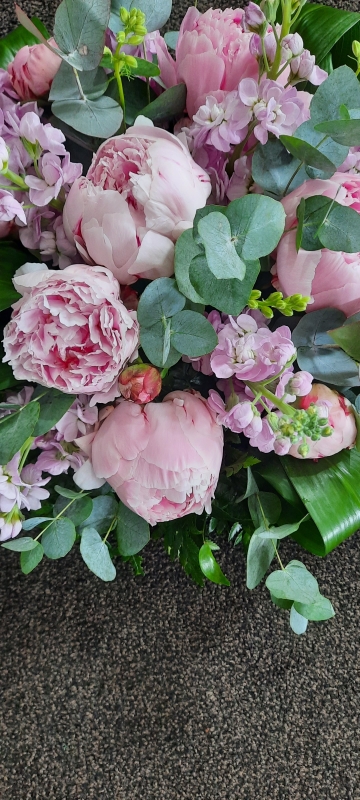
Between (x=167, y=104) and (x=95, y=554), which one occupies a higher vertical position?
(x=167, y=104)

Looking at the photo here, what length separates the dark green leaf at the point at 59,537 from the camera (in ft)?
1.45

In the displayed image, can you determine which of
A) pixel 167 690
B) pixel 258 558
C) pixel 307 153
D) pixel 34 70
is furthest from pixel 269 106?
pixel 167 690

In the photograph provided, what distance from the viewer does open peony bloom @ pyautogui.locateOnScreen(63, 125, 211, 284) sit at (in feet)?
1.03

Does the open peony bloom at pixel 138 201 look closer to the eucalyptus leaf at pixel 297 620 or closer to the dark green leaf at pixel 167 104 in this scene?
the dark green leaf at pixel 167 104

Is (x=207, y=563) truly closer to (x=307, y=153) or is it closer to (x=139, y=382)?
(x=139, y=382)

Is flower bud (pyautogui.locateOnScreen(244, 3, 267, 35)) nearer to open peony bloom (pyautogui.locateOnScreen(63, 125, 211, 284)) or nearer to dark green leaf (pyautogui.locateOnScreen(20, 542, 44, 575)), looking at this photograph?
open peony bloom (pyautogui.locateOnScreen(63, 125, 211, 284))

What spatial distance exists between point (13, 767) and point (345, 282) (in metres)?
0.56

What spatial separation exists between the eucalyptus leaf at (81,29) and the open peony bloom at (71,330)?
10 cm

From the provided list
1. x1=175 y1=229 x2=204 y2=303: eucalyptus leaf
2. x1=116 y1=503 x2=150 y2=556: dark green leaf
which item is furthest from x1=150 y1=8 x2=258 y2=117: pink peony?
x1=116 y1=503 x2=150 y2=556: dark green leaf

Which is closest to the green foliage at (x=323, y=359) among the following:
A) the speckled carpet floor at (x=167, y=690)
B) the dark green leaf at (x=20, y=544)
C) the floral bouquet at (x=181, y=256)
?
the floral bouquet at (x=181, y=256)

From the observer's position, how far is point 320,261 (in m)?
0.34

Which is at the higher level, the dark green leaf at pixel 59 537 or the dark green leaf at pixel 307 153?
the dark green leaf at pixel 307 153


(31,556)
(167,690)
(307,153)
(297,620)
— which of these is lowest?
(167,690)

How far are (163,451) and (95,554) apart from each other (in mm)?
126
